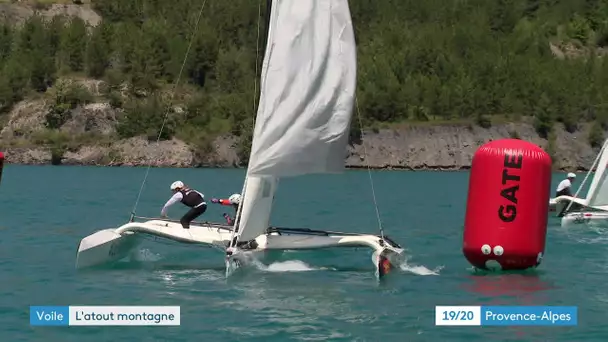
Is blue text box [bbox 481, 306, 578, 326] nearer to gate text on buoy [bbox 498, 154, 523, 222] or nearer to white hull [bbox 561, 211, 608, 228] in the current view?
gate text on buoy [bbox 498, 154, 523, 222]

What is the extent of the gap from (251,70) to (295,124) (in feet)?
441

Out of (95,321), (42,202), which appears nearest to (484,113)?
(42,202)

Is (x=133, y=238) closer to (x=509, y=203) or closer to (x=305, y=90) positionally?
(x=305, y=90)

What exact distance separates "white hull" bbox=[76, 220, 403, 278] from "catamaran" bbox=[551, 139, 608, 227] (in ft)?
56.9

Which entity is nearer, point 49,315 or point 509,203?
point 49,315

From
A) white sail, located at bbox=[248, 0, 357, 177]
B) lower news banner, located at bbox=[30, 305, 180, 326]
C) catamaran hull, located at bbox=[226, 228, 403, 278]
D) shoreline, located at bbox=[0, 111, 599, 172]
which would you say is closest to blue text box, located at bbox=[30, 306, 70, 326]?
lower news banner, located at bbox=[30, 305, 180, 326]

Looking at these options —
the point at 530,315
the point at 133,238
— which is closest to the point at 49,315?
the point at 133,238

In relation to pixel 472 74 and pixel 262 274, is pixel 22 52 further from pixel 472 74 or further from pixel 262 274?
pixel 262 274

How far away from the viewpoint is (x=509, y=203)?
81.4 feet

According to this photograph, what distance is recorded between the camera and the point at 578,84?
154000 mm

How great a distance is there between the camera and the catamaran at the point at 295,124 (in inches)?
1048

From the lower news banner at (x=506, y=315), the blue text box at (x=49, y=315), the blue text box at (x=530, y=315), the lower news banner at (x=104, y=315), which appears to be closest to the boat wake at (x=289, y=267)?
the lower news banner at (x=104, y=315)

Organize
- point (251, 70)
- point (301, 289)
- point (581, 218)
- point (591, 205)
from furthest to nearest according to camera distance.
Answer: point (251, 70) → point (591, 205) → point (581, 218) → point (301, 289)

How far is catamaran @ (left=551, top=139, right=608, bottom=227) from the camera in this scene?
42.7 m
